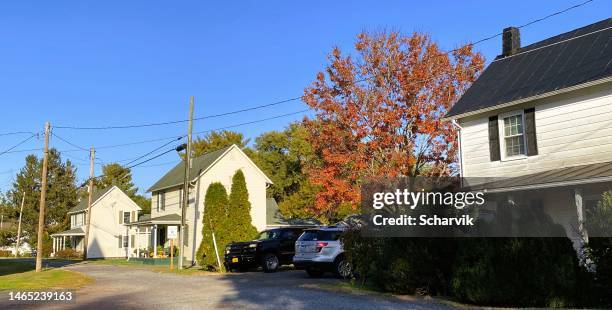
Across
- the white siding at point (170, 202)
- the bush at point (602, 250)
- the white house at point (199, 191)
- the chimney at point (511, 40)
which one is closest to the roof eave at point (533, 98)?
the chimney at point (511, 40)

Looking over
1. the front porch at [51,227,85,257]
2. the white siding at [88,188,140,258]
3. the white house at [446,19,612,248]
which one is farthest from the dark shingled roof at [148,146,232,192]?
the white house at [446,19,612,248]

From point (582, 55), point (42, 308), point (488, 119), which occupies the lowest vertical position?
point (42, 308)

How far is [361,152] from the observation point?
2625 centimetres

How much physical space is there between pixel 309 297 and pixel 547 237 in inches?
214

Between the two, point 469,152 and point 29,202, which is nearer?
point 469,152

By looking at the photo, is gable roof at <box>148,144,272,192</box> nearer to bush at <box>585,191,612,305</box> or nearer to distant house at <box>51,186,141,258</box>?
distant house at <box>51,186,141,258</box>

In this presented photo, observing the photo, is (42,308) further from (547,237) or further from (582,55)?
(582,55)

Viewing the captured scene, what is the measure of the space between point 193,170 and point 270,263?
18.4 meters

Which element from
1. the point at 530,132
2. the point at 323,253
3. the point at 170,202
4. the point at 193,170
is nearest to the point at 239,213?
the point at 323,253

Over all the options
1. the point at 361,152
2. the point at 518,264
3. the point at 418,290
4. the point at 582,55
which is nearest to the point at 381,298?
the point at 418,290

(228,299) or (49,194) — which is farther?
(49,194)

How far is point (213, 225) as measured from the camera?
2839 centimetres

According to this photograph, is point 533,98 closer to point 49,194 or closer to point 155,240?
point 155,240

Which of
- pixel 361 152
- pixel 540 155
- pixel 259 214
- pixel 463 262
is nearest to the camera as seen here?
pixel 463 262
